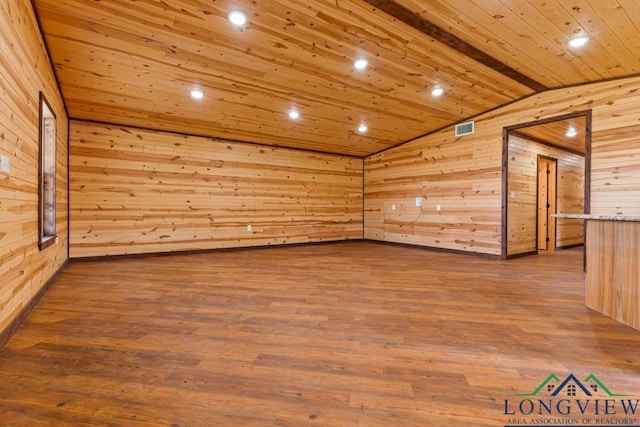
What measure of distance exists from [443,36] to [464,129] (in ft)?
10.1

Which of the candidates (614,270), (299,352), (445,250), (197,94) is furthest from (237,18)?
(445,250)

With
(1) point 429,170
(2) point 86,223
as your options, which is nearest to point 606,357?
(1) point 429,170

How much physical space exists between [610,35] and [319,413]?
4.54m

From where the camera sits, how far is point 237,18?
114 inches

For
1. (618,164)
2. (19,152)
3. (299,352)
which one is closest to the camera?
(299,352)

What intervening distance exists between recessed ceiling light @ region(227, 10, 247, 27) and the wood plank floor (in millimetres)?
2763

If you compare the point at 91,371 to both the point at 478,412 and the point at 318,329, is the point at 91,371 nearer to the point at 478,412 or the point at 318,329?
the point at 318,329

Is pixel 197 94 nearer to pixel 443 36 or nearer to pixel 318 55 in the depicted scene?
pixel 318 55

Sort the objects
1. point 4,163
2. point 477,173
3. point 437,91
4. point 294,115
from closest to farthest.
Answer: point 4,163
point 437,91
point 294,115
point 477,173

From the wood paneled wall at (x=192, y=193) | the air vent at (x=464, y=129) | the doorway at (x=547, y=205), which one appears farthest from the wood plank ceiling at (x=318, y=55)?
the doorway at (x=547, y=205)

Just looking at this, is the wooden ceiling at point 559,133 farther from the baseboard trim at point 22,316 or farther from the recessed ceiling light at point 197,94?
the baseboard trim at point 22,316

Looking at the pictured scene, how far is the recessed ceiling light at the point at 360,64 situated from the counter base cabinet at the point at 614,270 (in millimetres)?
2972

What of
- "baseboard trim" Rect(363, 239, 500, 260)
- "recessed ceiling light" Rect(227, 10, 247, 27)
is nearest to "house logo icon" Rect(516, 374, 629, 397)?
"recessed ceiling light" Rect(227, 10, 247, 27)

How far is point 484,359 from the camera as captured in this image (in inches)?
73.0
